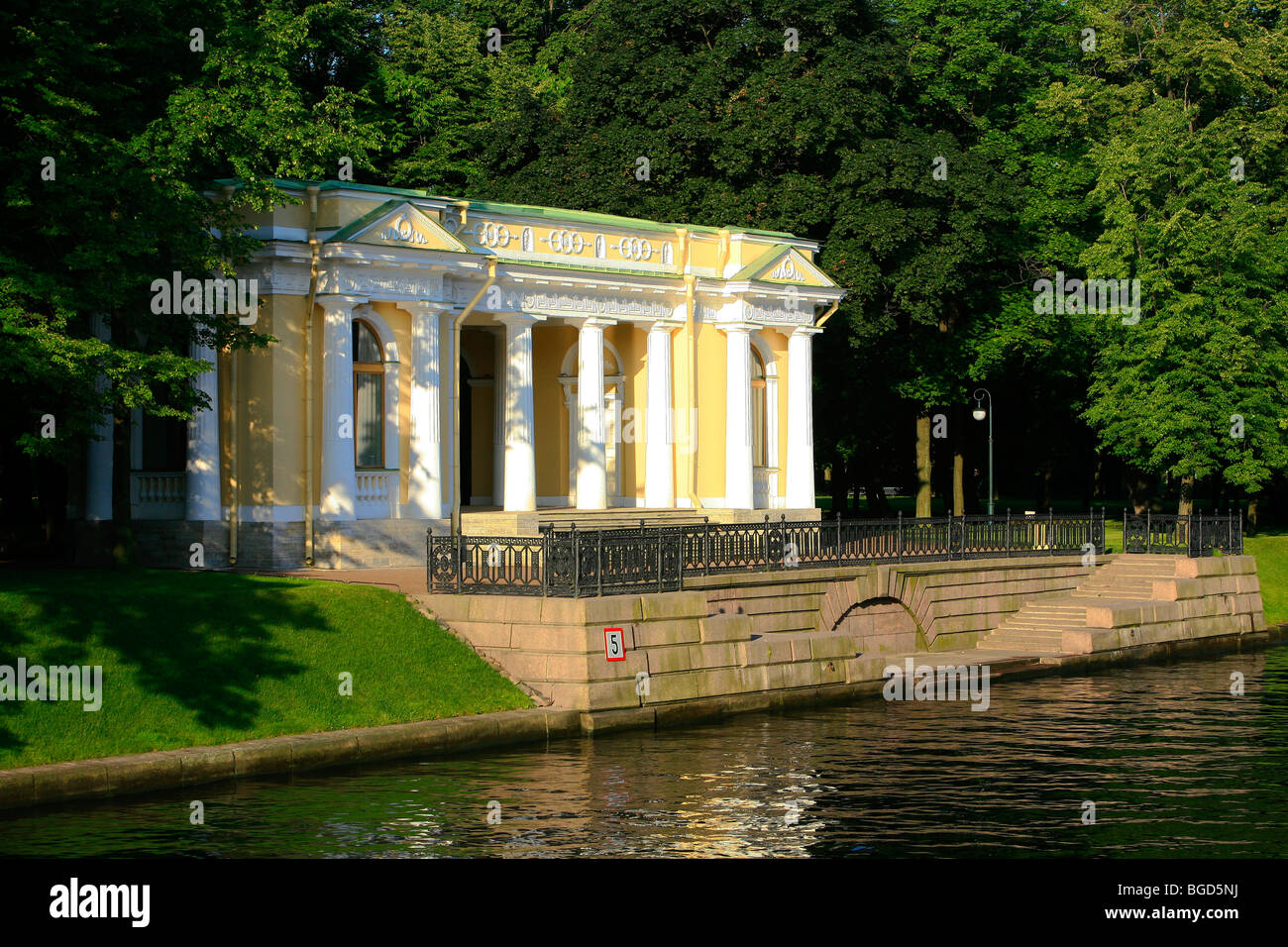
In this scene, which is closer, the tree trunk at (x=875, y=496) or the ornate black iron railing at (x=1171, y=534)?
the ornate black iron railing at (x=1171, y=534)

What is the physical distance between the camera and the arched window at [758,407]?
120 ft

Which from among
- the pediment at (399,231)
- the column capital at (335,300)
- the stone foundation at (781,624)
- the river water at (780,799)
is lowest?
the river water at (780,799)

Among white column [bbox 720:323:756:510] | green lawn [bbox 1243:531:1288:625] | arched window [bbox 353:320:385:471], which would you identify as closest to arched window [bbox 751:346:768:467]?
white column [bbox 720:323:756:510]

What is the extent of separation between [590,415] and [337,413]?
6.68 meters

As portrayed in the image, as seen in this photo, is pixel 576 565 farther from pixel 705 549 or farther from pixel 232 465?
pixel 232 465

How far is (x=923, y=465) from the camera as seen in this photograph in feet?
150

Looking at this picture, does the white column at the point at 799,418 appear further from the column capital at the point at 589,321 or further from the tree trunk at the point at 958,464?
the tree trunk at the point at 958,464

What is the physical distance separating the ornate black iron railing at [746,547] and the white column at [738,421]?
183 inches

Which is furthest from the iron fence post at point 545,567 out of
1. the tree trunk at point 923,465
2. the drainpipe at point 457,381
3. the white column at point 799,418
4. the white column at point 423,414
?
the tree trunk at point 923,465

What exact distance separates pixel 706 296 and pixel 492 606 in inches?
556

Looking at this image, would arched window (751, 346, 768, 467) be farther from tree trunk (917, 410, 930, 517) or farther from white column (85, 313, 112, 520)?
white column (85, 313, 112, 520)

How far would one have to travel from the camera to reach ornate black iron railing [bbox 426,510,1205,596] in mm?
23047

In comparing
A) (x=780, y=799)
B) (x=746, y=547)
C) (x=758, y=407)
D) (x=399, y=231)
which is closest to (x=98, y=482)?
(x=399, y=231)

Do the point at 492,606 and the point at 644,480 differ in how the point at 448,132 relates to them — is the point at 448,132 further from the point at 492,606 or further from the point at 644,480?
the point at 492,606
